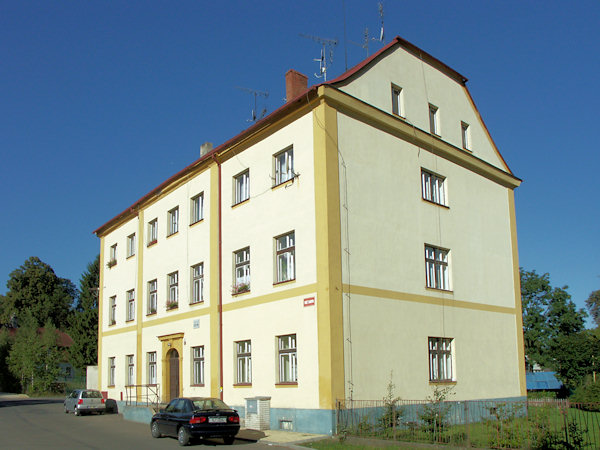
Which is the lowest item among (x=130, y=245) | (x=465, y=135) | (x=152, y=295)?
(x=152, y=295)

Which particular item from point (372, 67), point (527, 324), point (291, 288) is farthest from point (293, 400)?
point (527, 324)

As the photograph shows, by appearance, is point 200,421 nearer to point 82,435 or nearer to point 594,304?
point 82,435

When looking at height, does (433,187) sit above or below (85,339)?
above

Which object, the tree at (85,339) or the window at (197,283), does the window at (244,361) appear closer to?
the window at (197,283)

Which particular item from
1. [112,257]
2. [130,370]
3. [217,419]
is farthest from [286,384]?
[112,257]

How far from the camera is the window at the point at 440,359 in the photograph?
2064 centimetres

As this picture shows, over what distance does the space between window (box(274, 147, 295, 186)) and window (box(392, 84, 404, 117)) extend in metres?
4.43

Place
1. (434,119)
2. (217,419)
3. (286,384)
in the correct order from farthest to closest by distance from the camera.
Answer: (434,119), (286,384), (217,419)

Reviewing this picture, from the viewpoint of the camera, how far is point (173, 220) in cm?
2820

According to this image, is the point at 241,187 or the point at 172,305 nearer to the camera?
the point at 241,187

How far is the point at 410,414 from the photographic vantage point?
17.4 meters

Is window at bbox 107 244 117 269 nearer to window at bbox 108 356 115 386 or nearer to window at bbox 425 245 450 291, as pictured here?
window at bbox 108 356 115 386

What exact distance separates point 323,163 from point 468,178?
8841 millimetres

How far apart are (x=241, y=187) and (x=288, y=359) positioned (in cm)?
721
